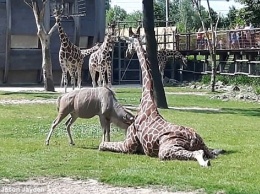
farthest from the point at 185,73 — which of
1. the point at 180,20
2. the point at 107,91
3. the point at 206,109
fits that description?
the point at 180,20

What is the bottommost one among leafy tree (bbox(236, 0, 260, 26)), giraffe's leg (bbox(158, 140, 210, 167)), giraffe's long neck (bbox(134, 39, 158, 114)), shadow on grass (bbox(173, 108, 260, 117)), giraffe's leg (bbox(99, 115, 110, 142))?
shadow on grass (bbox(173, 108, 260, 117))

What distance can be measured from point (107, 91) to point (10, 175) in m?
3.26

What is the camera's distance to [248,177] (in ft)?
30.7

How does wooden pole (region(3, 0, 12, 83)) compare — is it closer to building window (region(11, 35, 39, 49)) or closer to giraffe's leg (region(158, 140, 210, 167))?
building window (region(11, 35, 39, 49))

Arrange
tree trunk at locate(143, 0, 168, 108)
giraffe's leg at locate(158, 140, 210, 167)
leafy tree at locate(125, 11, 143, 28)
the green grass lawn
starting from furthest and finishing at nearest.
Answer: leafy tree at locate(125, 11, 143, 28), tree trunk at locate(143, 0, 168, 108), giraffe's leg at locate(158, 140, 210, 167), the green grass lawn

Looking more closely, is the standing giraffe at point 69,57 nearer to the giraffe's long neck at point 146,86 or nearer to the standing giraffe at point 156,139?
the giraffe's long neck at point 146,86

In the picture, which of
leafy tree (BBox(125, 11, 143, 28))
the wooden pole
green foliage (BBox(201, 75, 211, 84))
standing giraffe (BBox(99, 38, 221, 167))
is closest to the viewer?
standing giraffe (BBox(99, 38, 221, 167))

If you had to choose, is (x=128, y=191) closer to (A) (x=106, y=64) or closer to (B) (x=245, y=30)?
(A) (x=106, y=64)

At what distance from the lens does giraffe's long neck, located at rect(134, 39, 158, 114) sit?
11.8m

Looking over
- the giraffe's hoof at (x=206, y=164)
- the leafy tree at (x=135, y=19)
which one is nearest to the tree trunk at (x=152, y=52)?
the giraffe's hoof at (x=206, y=164)

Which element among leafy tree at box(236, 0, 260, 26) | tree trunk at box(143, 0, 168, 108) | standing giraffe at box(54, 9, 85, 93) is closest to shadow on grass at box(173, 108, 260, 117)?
tree trunk at box(143, 0, 168, 108)

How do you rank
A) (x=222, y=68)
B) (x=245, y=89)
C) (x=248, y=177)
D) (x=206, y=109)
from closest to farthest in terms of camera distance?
(x=248, y=177) → (x=206, y=109) → (x=245, y=89) → (x=222, y=68)

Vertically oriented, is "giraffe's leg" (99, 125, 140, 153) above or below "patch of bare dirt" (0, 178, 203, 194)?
above

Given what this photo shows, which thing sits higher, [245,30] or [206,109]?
[245,30]
